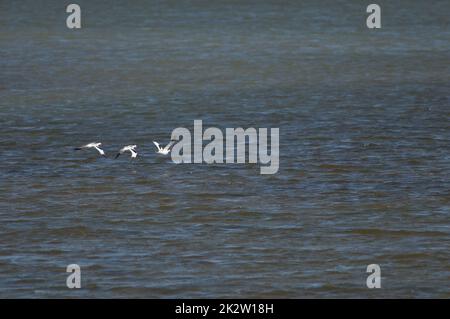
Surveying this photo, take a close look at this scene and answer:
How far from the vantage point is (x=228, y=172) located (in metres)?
28.7

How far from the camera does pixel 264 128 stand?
113 feet

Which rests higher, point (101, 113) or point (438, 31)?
point (438, 31)

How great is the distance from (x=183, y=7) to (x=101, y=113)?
36.4 meters

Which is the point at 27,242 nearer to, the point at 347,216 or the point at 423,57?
the point at 347,216

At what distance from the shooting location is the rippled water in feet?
70.4

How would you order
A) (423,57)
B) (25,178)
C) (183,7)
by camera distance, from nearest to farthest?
(25,178) → (423,57) → (183,7)

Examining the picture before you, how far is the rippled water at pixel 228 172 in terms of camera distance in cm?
2147

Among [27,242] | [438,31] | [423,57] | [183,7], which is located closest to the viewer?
[27,242]

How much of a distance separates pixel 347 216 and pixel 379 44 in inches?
1189
